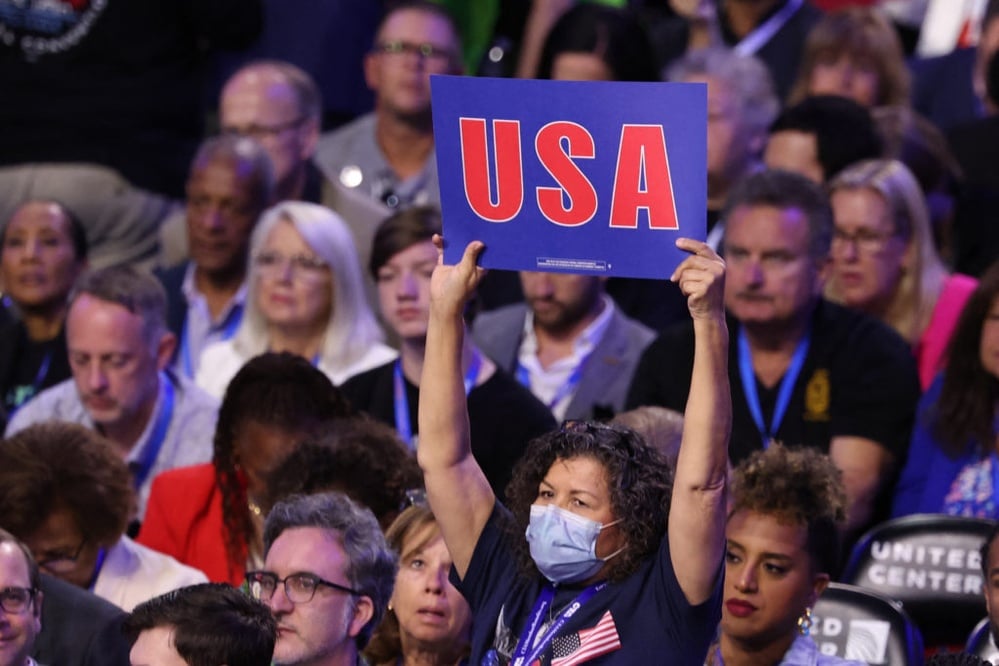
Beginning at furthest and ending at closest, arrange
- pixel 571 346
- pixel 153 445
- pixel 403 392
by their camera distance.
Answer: pixel 571 346, pixel 153 445, pixel 403 392

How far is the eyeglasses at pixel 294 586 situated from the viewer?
4.67 meters

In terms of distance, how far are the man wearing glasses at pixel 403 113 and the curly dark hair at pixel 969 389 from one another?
2.74 m

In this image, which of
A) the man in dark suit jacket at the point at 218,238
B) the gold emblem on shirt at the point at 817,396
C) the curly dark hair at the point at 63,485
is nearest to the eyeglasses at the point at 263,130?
the man in dark suit jacket at the point at 218,238

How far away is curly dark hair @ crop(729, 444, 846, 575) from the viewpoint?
16.6ft

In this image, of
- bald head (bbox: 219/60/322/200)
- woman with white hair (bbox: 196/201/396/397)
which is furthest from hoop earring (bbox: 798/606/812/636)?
bald head (bbox: 219/60/322/200)

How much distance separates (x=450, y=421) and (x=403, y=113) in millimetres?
4129

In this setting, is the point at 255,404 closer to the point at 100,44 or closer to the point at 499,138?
the point at 499,138

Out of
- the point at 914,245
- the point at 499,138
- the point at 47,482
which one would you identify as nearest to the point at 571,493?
the point at 499,138

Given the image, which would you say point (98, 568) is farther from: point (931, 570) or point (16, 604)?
point (931, 570)

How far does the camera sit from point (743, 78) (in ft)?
26.9

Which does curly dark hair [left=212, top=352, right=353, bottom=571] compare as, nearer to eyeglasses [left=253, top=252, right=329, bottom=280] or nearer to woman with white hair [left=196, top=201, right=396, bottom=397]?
woman with white hair [left=196, top=201, right=396, bottom=397]

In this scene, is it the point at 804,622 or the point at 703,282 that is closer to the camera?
the point at 703,282

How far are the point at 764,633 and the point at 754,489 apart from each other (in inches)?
14.8

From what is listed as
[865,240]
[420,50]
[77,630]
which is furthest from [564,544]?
[420,50]
